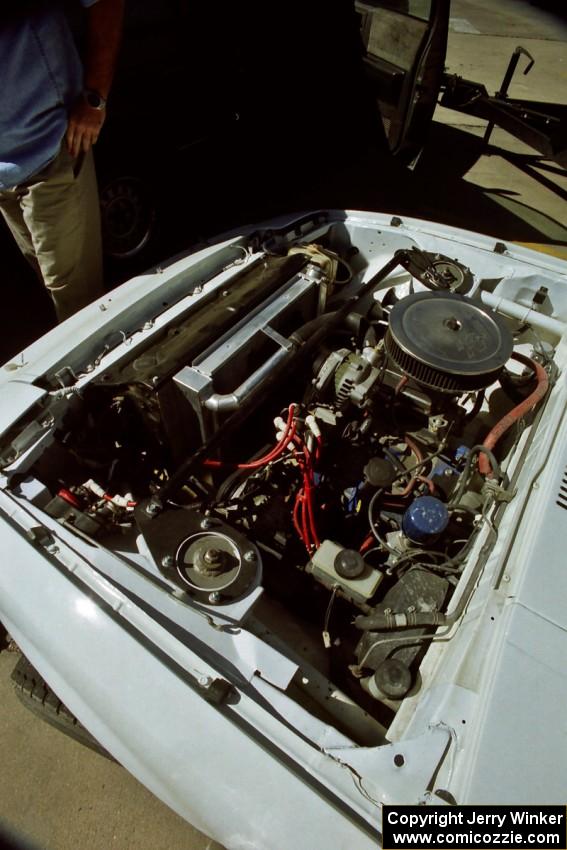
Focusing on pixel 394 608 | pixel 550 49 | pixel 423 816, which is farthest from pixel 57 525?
pixel 550 49

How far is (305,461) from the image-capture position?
1.78 m

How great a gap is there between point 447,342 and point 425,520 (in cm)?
64

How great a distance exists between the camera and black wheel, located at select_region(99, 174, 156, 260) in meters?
3.51

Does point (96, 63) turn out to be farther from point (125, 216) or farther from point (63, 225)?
point (125, 216)

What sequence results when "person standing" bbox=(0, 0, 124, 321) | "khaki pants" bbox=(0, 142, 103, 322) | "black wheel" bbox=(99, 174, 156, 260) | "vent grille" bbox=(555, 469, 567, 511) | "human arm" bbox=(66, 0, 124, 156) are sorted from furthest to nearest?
"black wheel" bbox=(99, 174, 156, 260), "khaki pants" bbox=(0, 142, 103, 322), "human arm" bbox=(66, 0, 124, 156), "person standing" bbox=(0, 0, 124, 321), "vent grille" bbox=(555, 469, 567, 511)

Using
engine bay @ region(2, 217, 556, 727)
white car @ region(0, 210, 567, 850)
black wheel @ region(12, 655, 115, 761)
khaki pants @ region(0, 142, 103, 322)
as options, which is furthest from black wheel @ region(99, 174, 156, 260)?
black wheel @ region(12, 655, 115, 761)

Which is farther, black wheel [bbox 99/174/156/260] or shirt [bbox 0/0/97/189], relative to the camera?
black wheel [bbox 99/174/156/260]

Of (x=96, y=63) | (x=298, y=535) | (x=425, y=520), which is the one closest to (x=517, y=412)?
(x=425, y=520)

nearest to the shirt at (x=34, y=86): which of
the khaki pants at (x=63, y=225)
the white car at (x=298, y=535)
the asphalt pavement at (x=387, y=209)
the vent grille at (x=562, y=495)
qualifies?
the khaki pants at (x=63, y=225)

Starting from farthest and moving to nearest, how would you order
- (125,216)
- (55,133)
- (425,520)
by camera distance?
(125,216)
(55,133)
(425,520)

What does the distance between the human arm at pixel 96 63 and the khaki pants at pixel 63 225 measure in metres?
0.10

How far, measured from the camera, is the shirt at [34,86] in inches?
76.5

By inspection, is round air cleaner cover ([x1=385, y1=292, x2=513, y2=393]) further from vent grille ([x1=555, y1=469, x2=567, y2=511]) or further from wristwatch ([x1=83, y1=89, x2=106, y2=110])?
wristwatch ([x1=83, y1=89, x2=106, y2=110])

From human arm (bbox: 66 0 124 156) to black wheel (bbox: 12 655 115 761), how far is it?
2.14 metres
